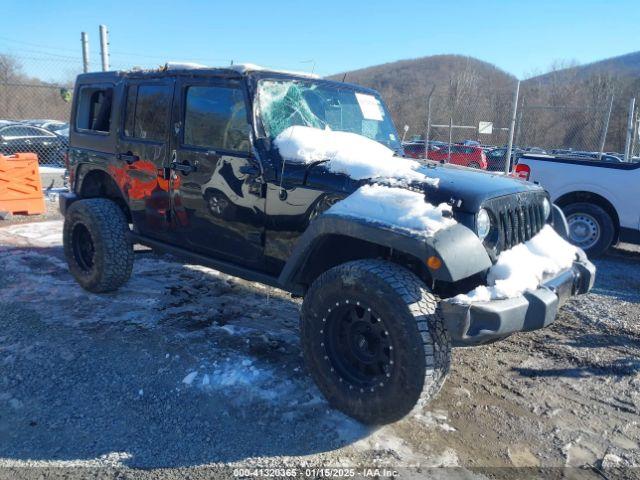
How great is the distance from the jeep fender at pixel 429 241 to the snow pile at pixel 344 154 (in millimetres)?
422

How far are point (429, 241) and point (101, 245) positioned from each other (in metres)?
3.16

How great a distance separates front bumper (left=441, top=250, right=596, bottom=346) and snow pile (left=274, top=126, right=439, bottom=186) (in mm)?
813

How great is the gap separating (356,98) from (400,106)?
17.2m

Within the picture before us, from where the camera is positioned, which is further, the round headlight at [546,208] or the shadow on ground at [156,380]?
the round headlight at [546,208]

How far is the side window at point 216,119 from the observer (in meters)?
3.71

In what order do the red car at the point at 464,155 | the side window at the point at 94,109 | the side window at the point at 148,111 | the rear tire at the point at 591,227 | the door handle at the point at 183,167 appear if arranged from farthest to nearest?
the red car at the point at 464,155 < the rear tire at the point at 591,227 < the side window at the point at 94,109 < the side window at the point at 148,111 < the door handle at the point at 183,167

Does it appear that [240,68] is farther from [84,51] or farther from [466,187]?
[84,51]

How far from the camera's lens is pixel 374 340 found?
9.66 feet

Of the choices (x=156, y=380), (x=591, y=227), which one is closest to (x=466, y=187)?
(x=156, y=380)

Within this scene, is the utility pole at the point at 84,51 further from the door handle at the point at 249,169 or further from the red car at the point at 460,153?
the red car at the point at 460,153

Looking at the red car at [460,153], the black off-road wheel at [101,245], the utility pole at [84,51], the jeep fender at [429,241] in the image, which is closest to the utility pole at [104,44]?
the utility pole at [84,51]

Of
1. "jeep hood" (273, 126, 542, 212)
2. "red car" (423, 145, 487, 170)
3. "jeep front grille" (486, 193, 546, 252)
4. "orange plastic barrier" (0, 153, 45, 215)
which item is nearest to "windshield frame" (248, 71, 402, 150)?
"jeep hood" (273, 126, 542, 212)

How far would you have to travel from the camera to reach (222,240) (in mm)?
3949

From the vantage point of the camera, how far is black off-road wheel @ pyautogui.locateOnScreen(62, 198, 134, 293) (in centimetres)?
463
